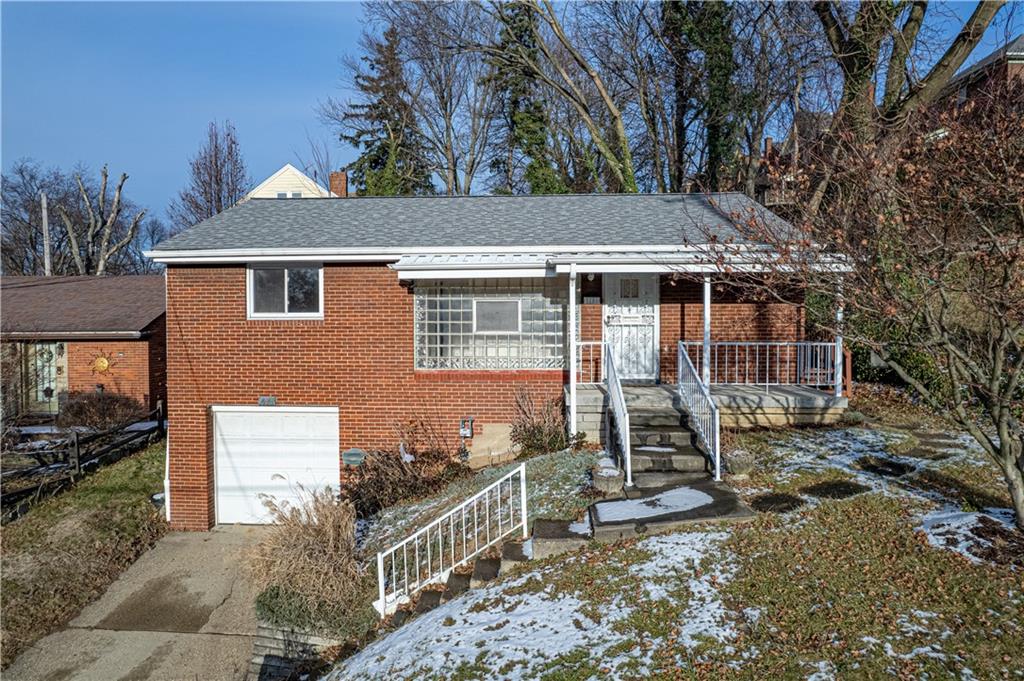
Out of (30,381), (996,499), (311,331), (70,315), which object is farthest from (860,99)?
(30,381)

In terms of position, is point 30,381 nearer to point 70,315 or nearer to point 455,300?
point 70,315

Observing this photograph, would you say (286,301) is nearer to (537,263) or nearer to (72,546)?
(537,263)

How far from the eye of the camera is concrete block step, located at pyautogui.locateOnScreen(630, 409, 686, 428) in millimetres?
9555

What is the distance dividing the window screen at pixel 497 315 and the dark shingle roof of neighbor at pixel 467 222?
1070 mm

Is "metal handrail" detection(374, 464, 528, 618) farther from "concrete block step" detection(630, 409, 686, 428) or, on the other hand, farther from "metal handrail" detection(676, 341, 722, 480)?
"metal handrail" detection(676, 341, 722, 480)

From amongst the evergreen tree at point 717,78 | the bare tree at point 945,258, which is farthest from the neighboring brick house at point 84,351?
the evergreen tree at point 717,78

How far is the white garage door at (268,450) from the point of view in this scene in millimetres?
11961

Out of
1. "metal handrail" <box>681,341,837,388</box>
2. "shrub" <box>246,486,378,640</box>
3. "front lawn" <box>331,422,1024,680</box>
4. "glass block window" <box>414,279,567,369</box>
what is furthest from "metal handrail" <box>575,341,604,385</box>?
"shrub" <box>246,486,378,640</box>

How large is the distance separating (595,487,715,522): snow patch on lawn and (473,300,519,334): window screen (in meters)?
4.92

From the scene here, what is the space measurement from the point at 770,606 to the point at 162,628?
26.2 feet

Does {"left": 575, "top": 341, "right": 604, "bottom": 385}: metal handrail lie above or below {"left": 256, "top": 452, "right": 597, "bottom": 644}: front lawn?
above

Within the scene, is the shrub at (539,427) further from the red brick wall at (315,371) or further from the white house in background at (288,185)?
the white house in background at (288,185)

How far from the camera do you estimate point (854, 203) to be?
7.04 m

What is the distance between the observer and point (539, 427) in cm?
1112
